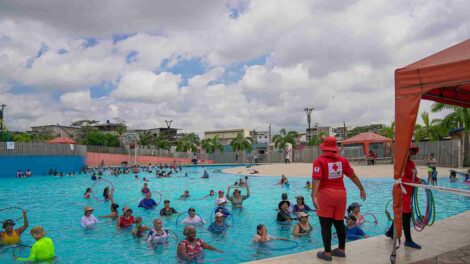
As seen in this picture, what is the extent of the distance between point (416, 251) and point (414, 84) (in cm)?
268

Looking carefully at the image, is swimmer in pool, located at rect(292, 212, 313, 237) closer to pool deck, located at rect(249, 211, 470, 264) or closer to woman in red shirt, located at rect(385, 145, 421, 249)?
pool deck, located at rect(249, 211, 470, 264)

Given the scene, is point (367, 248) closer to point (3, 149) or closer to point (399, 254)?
point (399, 254)

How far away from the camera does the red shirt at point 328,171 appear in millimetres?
5426

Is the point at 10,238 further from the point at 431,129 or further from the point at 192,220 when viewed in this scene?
the point at 431,129

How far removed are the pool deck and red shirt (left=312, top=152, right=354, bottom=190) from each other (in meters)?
1.15

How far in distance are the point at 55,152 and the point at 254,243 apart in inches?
1523

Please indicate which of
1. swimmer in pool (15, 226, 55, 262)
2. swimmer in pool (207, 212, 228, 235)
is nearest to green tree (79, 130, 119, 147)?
swimmer in pool (207, 212, 228, 235)

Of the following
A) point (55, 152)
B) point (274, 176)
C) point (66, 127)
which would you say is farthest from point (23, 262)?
point (66, 127)

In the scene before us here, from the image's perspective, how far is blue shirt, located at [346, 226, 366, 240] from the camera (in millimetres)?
9047

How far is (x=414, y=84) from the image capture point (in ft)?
17.2

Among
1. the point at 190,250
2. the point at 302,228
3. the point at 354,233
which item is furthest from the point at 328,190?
the point at 302,228

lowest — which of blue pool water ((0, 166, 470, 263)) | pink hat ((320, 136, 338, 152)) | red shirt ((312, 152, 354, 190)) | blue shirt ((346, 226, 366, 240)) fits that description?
blue pool water ((0, 166, 470, 263))

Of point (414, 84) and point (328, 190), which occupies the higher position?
point (414, 84)

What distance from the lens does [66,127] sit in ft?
344
